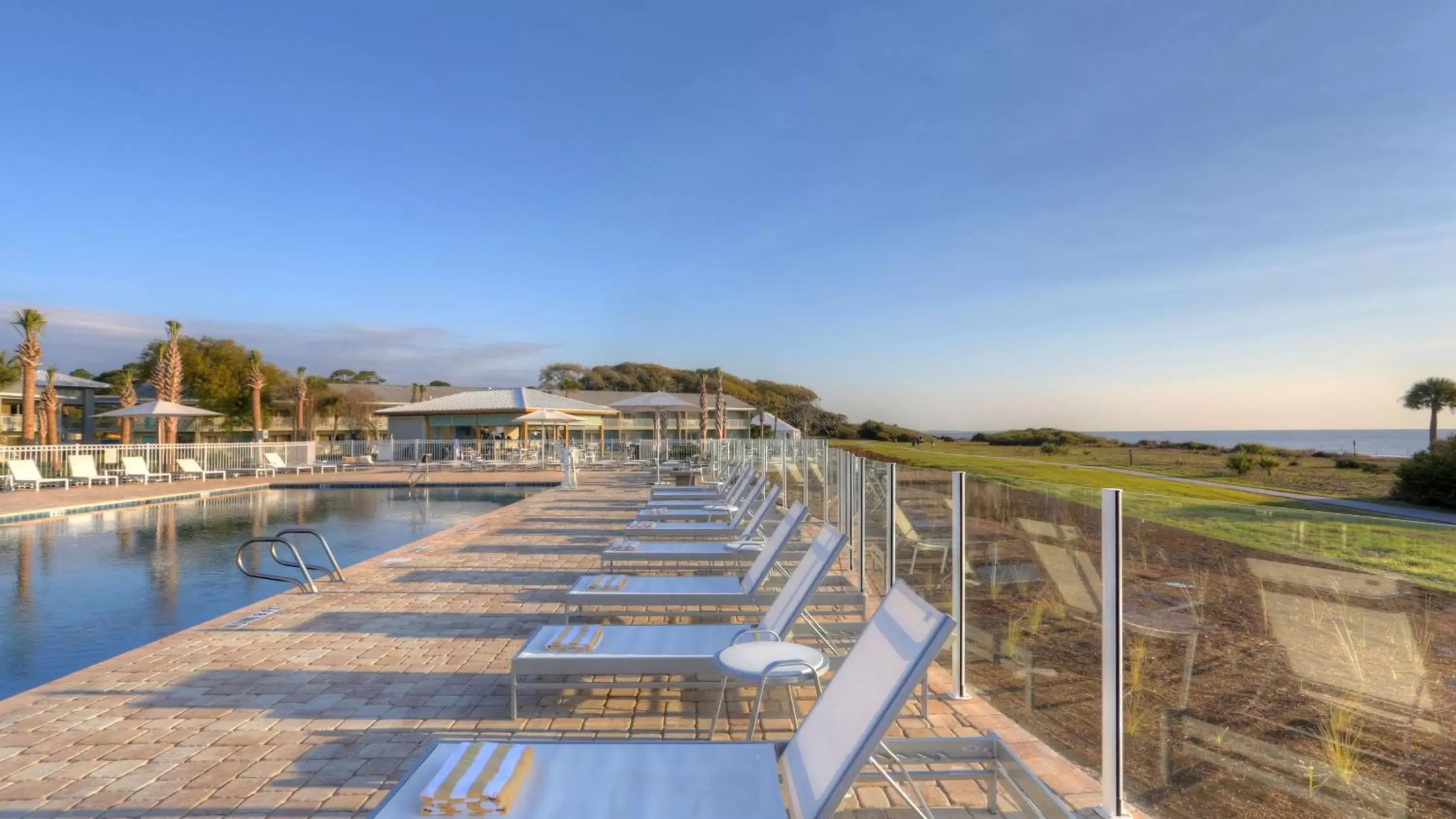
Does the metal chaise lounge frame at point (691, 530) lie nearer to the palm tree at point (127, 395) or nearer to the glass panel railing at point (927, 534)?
the glass panel railing at point (927, 534)

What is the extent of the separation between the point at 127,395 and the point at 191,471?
2301 centimetres

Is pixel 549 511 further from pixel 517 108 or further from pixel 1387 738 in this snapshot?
pixel 1387 738

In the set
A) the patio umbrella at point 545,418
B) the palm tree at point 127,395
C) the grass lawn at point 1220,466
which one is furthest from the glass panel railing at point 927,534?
the palm tree at point 127,395

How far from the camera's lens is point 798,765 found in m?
2.24

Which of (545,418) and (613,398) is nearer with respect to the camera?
(545,418)

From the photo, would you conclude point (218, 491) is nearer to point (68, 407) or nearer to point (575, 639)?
point (575, 639)

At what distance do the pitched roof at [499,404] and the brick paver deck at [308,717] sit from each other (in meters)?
19.5

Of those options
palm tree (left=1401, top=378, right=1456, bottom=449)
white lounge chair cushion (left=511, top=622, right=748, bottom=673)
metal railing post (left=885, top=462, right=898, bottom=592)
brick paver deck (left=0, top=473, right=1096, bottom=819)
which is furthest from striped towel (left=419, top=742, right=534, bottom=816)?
palm tree (left=1401, top=378, right=1456, bottom=449)

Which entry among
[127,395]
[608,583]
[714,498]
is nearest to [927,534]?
[608,583]

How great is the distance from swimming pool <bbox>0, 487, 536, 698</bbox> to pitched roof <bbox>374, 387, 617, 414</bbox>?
32.5 ft

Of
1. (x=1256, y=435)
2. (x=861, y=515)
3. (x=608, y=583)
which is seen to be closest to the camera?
(x=608, y=583)

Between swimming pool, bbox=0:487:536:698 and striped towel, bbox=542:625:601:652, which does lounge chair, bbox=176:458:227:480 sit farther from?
striped towel, bbox=542:625:601:652

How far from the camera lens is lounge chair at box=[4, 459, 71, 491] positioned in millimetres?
15758

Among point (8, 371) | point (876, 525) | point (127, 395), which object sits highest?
point (8, 371)
